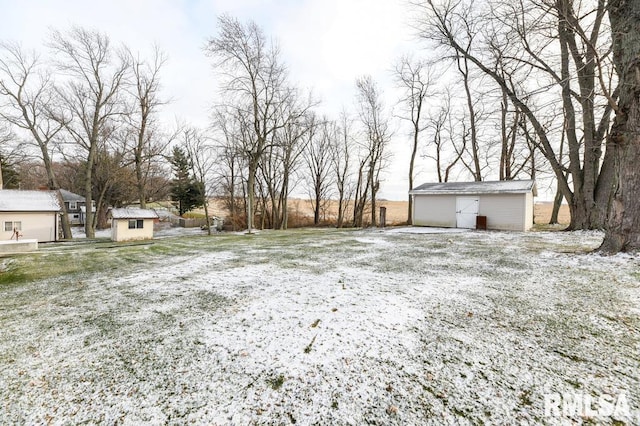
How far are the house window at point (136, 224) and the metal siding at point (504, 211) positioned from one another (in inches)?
757

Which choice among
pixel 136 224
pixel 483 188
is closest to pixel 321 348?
pixel 483 188

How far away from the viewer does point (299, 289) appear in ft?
13.9

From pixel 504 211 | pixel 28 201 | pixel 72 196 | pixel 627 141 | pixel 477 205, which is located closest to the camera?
pixel 627 141

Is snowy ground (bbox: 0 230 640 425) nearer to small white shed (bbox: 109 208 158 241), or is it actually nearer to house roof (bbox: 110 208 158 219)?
small white shed (bbox: 109 208 158 241)

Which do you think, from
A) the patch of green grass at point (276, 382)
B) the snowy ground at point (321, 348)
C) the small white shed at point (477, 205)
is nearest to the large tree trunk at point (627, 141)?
the snowy ground at point (321, 348)

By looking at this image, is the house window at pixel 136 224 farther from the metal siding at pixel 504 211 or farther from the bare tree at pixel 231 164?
the metal siding at pixel 504 211

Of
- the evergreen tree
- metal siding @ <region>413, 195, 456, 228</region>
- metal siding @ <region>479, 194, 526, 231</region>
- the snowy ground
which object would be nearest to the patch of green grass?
the snowy ground

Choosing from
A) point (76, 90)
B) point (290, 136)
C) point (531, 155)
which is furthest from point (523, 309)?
point (76, 90)

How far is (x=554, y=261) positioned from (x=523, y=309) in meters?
3.43

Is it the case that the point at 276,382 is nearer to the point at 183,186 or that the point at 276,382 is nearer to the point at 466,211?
the point at 466,211

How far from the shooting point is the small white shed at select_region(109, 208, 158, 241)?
15.5 meters

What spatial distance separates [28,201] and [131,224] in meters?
6.75

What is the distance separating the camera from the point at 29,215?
52.7ft

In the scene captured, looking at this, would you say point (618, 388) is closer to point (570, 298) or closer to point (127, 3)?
point (570, 298)
